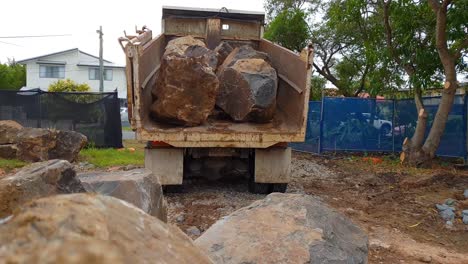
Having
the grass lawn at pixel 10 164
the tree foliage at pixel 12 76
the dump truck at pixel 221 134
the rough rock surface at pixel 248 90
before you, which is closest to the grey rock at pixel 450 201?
the dump truck at pixel 221 134

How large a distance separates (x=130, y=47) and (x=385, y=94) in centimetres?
890

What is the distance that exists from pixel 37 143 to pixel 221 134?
19.5 feet

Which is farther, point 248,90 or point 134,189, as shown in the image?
point 248,90

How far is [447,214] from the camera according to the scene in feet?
20.0

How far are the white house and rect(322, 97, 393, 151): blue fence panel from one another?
34.1 metres

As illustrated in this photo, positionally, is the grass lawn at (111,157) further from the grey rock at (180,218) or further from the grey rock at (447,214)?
the grey rock at (447,214)

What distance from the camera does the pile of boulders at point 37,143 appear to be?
1034 cm

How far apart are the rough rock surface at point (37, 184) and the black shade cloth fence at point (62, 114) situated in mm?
10746

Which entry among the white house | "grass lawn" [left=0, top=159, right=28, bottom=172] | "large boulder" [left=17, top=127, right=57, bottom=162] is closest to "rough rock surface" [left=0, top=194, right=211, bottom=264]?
"grass lawn" [left=0, top=159, right=28, bottom=172]

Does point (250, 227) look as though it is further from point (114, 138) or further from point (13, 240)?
point (114, 138)

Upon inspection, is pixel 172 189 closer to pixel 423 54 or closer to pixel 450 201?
pixel 450 201

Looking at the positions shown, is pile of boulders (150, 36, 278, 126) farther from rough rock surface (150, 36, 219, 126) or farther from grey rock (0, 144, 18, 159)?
grey rock (0, 144, 18, 159)

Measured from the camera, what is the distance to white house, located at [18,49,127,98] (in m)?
44.3

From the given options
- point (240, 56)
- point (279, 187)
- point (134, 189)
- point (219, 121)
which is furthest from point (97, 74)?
point (134, 189)
